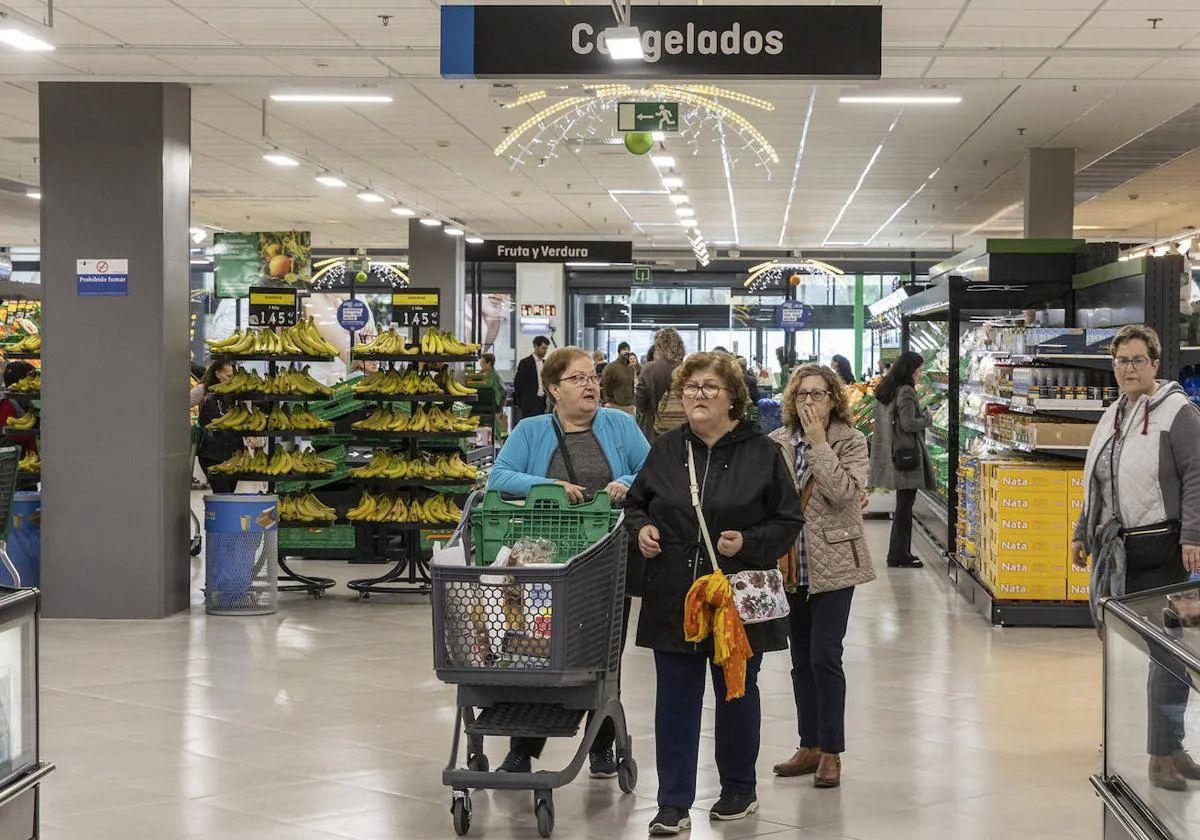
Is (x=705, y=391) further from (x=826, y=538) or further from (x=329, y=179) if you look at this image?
(x=329, y=179)

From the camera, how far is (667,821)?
477 cm

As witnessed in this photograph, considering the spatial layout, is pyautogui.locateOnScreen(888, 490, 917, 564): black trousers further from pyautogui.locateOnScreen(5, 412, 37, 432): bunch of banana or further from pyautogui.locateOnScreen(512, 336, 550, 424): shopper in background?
pyautogui.locateOnScreen(512, 336, 550, 424): shopper in background

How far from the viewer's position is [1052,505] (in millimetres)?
8883

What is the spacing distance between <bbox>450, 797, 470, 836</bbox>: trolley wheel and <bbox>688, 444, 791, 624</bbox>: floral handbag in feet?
3.58

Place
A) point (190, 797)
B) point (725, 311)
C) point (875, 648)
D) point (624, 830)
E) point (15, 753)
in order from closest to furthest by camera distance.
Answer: point (15, 753) < point (624, 830) < point (190, 797) < point (875, 648) < point (725, 311)

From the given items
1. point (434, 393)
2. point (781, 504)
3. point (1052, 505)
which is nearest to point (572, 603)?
point (781, 504)

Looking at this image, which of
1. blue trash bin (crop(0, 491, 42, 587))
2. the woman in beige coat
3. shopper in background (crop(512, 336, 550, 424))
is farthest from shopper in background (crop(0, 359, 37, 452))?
Answer: shopper in background (crop(512, 336, 550, 424))

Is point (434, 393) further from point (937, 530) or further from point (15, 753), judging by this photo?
point (15, 753)

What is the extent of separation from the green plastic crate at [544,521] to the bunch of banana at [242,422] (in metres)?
5.42

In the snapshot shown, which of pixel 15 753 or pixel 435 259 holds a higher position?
pixel 435 259

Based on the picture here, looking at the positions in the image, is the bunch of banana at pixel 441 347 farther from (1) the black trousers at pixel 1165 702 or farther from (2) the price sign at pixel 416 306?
(1) the black trousers at pixel 1165 702

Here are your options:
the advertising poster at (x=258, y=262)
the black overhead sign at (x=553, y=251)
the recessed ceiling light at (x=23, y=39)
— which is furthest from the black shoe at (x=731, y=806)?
the black overhead sign at (x=553, y=251)

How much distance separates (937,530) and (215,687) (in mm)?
7161

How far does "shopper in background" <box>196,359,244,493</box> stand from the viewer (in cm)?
1049
